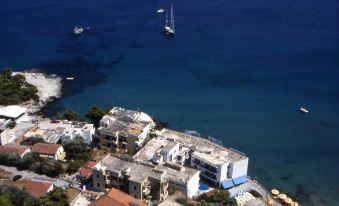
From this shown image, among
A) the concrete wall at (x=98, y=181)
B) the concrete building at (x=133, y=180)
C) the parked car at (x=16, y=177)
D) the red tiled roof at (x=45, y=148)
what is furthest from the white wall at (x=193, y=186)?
the parked car at (x=16, y=177)

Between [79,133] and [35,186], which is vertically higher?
[79,133]

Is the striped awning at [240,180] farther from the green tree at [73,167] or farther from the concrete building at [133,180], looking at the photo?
the green tree at [73,167]

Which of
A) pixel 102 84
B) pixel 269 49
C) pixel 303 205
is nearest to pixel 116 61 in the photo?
pixel 102 84

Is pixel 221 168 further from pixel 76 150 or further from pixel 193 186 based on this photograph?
pixel 76 150

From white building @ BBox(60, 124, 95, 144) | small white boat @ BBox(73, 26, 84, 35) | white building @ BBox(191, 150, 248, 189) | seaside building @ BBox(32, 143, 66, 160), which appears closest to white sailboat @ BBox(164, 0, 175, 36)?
small white boat @ BBox(73, 26, 84, 35)

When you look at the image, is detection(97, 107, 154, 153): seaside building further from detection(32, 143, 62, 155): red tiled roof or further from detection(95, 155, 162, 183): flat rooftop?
detection(95, 155, 162, 183): flat rooftop

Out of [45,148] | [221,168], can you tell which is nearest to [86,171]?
[45,148]
